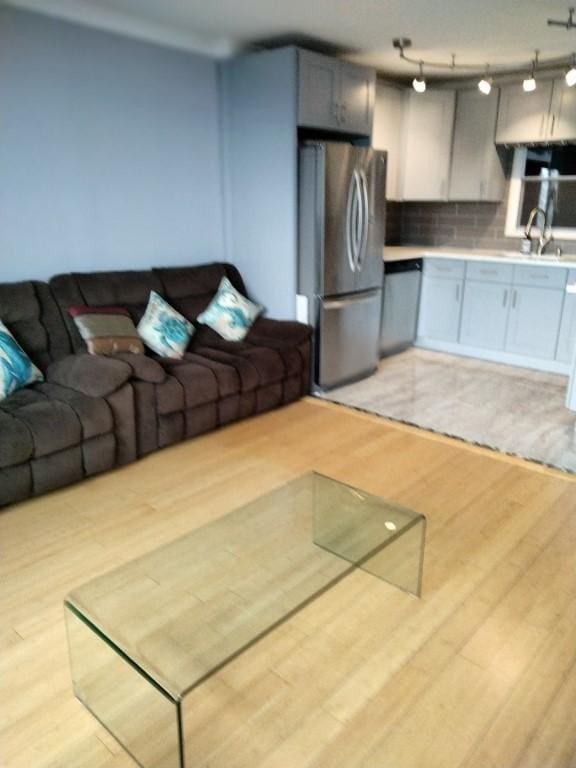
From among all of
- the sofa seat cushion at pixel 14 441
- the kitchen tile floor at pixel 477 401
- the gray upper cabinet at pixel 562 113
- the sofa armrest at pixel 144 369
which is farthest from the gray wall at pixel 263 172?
the gray upper cabinet at pixel 562 113

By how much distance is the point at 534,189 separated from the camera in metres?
5.13

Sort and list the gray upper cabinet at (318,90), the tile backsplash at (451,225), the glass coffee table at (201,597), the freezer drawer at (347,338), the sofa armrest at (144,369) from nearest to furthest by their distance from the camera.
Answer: the glass coffee table at (201,597) → the sofa armrest at (144,369) → the gray upper cabinet at (318,90) → the freezer drawer at (347,338) → the tile backsplash at (451,225)

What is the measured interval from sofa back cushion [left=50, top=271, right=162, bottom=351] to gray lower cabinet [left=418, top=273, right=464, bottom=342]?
2.66 metres

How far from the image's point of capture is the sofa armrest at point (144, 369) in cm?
301

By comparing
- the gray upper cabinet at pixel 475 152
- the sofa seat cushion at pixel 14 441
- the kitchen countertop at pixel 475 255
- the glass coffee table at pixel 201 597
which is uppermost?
the gray upper cabinet at pixel 475 152

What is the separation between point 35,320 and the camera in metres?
3.20

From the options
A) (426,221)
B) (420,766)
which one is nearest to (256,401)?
(420,766)

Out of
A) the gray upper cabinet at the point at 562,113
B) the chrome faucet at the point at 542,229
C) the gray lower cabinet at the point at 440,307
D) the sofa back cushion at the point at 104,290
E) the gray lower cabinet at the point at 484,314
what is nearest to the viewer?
the sofa back cushion at the point at 104,290

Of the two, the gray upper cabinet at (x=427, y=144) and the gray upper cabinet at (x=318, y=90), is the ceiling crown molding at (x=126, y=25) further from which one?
the gray upper cabinet at (x=427, y=144)

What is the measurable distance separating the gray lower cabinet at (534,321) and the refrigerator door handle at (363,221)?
58.0 inches

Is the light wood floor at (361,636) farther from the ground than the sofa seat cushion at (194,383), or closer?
closer

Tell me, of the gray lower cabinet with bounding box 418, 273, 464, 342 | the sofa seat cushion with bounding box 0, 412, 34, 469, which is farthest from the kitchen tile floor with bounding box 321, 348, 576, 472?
the sofa seat cushion with bounding box 0, 412, 34, 469

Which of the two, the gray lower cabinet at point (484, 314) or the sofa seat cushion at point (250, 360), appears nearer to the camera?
the sofa seat cushion at point (250, 360)

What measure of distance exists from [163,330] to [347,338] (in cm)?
145
